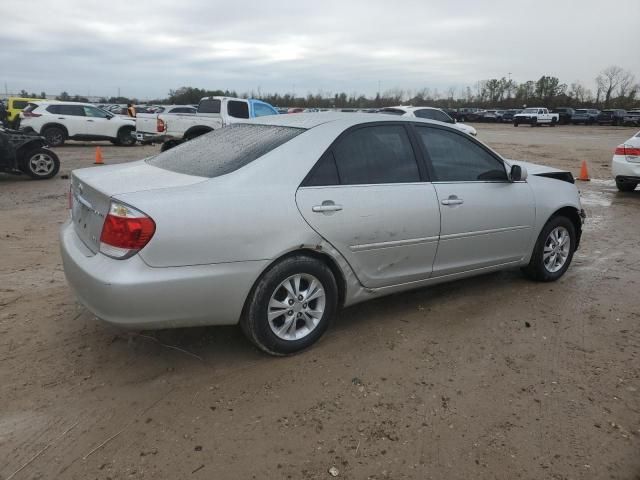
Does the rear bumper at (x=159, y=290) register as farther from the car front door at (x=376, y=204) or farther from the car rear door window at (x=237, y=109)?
the car rear door window at (x=237, y=109)

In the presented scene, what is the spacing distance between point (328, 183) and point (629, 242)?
5289 mm

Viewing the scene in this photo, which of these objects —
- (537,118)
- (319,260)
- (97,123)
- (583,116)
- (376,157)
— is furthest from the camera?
(583,116)

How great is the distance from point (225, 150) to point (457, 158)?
192cm

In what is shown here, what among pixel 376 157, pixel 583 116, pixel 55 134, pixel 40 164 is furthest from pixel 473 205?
pixel 583 116

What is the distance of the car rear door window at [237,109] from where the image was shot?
1549 centimetres

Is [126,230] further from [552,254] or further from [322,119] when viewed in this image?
[552,254]

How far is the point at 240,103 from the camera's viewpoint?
15.6 m

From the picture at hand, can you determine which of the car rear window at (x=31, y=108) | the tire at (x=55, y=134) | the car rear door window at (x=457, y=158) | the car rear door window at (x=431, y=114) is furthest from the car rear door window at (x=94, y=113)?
the car rear door window at (x=457, y=158)

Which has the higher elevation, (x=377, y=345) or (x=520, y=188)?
(x=520, y=188)

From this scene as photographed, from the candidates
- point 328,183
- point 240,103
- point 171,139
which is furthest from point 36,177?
point 328,183

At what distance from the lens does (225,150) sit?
381 centimetres

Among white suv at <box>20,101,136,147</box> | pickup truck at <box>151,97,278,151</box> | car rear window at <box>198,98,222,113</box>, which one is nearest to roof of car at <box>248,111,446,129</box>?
pickup truck at <box>151,97,278,151</box>

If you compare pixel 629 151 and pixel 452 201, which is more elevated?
pixel 452 201

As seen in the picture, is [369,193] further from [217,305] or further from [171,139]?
[171,139]
